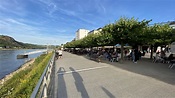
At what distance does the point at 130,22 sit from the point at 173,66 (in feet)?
22.1

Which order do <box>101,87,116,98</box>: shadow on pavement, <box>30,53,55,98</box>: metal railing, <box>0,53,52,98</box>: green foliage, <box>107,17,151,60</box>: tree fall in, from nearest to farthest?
<box>30,53,55,98</box>: metal railing
<box>101,87,116,98</box>: shadow on pavement
<box>0,53,52,98</box>: green foliage
<box>107,17,151,60</box>: tree

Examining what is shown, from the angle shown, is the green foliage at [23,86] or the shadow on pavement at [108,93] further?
the green foliage at [23,86]

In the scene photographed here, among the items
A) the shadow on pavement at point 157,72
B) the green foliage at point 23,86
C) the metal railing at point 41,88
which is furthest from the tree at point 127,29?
the metal railing at point 41,88

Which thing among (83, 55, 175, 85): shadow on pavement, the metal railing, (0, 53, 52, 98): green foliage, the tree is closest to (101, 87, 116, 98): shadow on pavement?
the metal railing

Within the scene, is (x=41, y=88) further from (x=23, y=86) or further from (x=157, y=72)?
(x=157, y=72)

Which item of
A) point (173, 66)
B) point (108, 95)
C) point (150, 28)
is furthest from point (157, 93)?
point (150, 28)

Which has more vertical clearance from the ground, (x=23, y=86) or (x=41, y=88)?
(x=41, y=88)

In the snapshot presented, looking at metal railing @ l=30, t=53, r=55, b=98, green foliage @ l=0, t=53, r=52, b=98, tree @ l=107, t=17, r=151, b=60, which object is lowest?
green foliage @ l=0, t=53, r=52, b=98

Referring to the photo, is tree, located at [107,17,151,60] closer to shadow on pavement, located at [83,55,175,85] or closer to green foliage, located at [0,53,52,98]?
shadow on pavement, located at [83,55,175,85]

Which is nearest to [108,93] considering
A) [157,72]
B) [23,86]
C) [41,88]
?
[41,88]

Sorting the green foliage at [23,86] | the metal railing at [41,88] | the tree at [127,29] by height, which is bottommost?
the green foliage at [23,86]

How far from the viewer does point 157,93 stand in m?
6.25

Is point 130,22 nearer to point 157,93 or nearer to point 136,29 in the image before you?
point 136,29

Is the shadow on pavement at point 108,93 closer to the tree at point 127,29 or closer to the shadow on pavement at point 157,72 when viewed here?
the shadow on pavement at point 157,72
